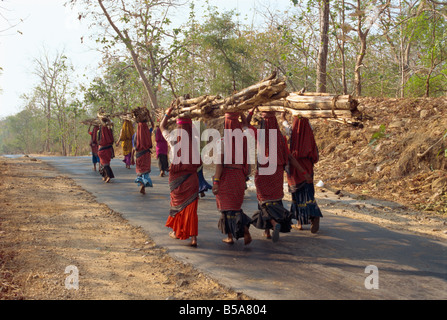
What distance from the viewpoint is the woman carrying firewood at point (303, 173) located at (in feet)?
22.0

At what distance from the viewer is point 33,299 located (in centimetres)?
420

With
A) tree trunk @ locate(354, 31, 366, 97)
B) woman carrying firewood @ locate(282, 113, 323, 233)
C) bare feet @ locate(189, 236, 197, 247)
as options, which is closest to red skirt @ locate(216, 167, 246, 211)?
bare feet @ locate(189, 236, 197, 247)

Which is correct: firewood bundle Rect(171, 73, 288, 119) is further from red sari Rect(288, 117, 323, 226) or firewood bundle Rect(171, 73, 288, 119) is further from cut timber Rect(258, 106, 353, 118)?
red sari Rect(288, 117, 323, 226)

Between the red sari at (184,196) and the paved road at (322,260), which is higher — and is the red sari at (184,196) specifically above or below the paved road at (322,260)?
above

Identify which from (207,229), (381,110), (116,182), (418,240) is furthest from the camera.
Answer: (381,110)

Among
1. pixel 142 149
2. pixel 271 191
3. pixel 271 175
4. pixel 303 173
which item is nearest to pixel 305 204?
pixel 303 173

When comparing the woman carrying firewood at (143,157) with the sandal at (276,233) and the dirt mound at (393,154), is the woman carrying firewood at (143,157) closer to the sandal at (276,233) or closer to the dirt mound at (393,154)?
the dirt mound at (393,154)

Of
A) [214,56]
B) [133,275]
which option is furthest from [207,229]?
[214,56]

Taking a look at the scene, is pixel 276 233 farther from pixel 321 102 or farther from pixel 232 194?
pixel 321 102

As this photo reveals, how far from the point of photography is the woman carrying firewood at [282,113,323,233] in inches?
264

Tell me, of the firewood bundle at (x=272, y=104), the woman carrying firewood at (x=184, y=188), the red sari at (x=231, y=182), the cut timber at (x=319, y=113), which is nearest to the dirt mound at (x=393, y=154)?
the cut timber at (x=319, y=113)

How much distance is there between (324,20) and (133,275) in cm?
1317
